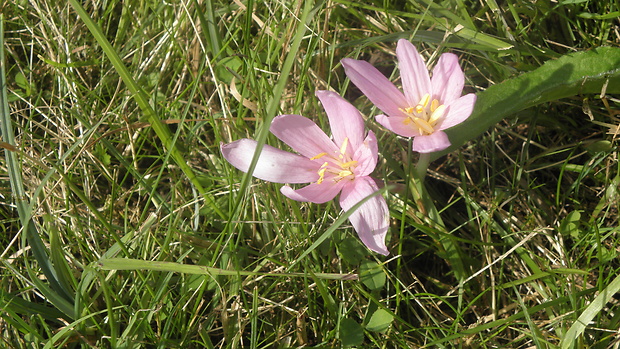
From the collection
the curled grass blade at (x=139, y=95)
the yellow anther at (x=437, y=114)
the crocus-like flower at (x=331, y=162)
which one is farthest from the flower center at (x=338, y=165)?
the curled grass blade at (x=139, y=95)

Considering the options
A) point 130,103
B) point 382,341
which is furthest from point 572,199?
point 130,103

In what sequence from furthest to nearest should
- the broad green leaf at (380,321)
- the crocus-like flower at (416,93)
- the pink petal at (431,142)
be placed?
the broad green leaf at (380,321) < the crocus-like flower at (416,93) < the pink petal at (431,142)

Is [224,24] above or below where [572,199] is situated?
above

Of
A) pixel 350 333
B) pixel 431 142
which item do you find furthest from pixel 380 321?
pixel 431 142

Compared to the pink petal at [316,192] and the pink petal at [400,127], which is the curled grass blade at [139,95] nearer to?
the pink petal at [316,192]

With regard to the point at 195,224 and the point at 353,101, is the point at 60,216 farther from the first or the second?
the point at 353,101

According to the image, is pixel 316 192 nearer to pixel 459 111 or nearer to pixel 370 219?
pixel 370 219
